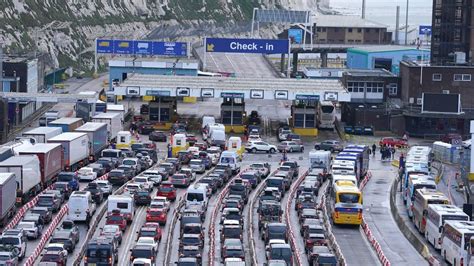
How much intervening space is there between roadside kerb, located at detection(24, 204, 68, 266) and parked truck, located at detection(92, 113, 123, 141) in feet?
57.6

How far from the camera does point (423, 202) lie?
3994 cm

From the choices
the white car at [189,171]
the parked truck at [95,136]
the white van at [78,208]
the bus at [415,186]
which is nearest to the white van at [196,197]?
the white van at [78,208]

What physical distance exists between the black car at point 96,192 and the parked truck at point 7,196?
3.44 metres

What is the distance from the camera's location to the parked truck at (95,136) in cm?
5334

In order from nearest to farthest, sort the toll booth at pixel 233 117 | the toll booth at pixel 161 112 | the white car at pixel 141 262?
the white car at pixel 141 262, the toll booth at pixel 233 117, the toll booth at pixel 161 112

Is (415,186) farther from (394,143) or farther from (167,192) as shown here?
(394,143)

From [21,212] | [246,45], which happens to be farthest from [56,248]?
[246,45]

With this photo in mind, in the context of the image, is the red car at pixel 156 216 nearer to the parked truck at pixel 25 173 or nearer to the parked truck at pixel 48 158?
the parked truck at pixel 25 173

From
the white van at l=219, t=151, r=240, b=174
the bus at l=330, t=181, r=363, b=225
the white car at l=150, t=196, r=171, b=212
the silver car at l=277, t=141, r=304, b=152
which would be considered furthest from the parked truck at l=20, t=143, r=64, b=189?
the silver car at l=277, t=141, r=304, b=152

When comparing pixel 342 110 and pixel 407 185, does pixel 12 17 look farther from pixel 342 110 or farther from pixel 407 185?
pixel 407 185

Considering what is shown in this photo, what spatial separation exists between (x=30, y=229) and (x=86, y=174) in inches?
434

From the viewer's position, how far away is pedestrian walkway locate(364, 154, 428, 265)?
3638 centimetres

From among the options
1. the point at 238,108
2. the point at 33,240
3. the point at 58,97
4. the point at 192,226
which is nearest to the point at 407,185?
the point at 192,226

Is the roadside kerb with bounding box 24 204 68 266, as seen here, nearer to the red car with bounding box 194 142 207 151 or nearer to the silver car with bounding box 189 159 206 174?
the silver car with bounding box 189 159 206 174
